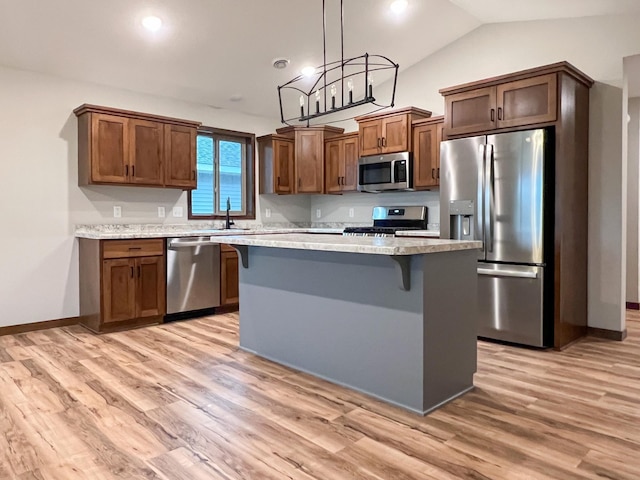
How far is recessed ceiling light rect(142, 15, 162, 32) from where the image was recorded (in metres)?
3.85

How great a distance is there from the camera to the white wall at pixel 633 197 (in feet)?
16.9

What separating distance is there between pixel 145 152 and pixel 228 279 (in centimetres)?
156

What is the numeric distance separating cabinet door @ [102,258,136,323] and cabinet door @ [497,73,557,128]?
3.51 metres

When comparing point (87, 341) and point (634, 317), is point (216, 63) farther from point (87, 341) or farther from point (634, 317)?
point (634, 317)

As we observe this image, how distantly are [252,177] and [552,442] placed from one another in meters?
4.72

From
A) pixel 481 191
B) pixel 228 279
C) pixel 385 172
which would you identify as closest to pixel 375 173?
pixel 385 172

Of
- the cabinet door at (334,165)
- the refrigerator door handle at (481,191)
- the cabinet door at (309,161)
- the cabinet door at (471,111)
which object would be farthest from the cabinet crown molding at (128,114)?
the refrigerator door handle at (481,191)

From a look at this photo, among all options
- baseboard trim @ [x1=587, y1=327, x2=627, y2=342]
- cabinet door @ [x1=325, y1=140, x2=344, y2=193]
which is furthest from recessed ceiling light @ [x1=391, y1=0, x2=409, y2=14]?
baseboard trim @ [x1=587, y1=327, x2=627, y2=342]

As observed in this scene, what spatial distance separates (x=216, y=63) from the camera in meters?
4.72

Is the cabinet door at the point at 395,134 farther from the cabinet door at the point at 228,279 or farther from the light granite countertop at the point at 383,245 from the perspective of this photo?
the light granite countertop at the point at 383,245

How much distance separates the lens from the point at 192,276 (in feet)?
15.6

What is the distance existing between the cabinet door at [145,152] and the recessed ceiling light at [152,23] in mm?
924

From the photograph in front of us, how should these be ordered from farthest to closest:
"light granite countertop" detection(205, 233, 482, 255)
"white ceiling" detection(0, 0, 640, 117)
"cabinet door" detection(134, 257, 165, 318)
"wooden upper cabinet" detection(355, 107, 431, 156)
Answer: "wooden upper cabinet" detection(355, 107, 431, 156)
"cabinet door" detection(134, 257, 165, 318)
"white ceiling" detection(0, 0, 640, 117)
"light granite countertop" detection(205, 233, 482, 255)

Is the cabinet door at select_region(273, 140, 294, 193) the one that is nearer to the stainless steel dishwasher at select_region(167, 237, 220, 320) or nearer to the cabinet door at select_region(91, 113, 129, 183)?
the stainless steel dishwasher at select_region(167, 237, 220, 320)
